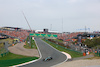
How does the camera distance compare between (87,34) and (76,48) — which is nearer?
(76,48)

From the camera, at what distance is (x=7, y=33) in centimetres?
6353

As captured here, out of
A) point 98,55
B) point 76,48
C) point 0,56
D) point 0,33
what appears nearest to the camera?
point 0,56

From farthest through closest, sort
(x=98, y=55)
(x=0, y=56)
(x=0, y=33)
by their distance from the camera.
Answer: (x=0, y=33), (x=98, y=55), (x=0, y=56)

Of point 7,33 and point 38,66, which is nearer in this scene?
point 38,66

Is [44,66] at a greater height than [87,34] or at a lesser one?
lesser

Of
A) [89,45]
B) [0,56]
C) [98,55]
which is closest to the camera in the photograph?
[0,56]

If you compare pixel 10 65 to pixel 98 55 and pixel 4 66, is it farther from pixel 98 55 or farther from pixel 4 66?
pixel 98 55

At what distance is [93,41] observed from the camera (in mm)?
46438

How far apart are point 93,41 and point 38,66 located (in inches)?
1250

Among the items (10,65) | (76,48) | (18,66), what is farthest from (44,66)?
(76,48)

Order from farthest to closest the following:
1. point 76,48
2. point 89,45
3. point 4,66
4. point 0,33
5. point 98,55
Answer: point 0,33
point 89,45
point 76,48
point 98,55
point 4,66

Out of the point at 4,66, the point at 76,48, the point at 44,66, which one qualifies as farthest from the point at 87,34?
the point at 4,66

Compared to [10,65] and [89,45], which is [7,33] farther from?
[10,65]

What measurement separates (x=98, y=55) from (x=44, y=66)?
50.1 feet
